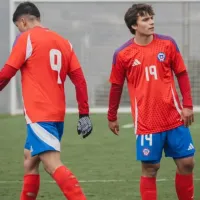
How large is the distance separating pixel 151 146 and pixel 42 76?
940 millimetres

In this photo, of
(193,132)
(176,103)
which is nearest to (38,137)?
(176,103)

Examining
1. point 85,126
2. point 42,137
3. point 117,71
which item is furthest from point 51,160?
point 117,71

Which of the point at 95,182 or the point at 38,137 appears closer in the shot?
the point at 38,137

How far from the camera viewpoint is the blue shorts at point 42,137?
5684 millimetres

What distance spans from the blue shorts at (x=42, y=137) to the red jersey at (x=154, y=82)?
683 millimetres

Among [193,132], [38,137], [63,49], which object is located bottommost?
[193,132]

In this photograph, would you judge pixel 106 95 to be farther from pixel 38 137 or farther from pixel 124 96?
pixel 38 137

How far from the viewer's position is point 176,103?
20.0ft

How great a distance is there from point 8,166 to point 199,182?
7.72ft

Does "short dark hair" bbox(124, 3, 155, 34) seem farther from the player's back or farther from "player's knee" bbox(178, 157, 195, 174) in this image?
"player's knee" bbox(178, 157, 195, 174)

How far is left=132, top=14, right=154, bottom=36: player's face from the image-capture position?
6086 mm

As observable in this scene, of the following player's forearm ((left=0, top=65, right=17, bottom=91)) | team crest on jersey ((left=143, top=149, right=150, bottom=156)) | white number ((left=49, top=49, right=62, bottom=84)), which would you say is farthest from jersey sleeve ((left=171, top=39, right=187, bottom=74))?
player's forearm ((left=0, top=65, right=17, bottom=91))

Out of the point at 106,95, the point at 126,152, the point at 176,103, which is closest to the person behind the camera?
the point at 176,103

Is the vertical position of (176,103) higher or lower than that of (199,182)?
higher
